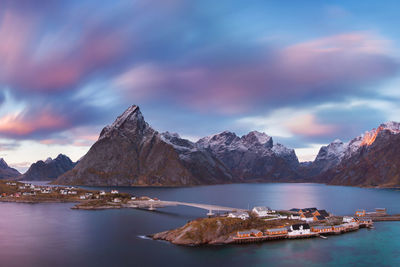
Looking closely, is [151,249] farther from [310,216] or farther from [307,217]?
[310,216]

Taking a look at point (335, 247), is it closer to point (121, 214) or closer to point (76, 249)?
point (76, 249)

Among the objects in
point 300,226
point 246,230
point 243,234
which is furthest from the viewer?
point 300,226

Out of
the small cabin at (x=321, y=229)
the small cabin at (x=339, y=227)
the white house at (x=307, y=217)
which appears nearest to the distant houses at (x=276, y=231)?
the small cabin at (x=321, y=229)

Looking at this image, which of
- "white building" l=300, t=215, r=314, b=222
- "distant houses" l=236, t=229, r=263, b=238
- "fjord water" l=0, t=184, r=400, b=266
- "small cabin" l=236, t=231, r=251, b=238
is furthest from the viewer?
"white building" l=300, t=215, r=314, b=222

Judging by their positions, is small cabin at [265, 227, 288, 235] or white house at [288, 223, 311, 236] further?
white house at [288, 223, 311, 236]

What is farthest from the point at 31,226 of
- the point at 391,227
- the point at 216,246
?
the point at 391,227

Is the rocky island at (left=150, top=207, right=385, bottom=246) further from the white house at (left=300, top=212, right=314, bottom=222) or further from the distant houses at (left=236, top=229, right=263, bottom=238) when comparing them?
the white house at (left=300, top=212, right=314, bottom=222)

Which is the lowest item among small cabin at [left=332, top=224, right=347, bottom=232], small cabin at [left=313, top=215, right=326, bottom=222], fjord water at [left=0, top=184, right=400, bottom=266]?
fjord water at [left=0, top=184, right=400, bottom=266]

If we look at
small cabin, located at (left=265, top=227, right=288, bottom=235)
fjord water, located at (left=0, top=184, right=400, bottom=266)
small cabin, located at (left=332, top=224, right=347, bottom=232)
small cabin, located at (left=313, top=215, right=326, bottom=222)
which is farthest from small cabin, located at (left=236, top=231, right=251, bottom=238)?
small cabin, located at (left=313, top=215, right=326, bottom=222)

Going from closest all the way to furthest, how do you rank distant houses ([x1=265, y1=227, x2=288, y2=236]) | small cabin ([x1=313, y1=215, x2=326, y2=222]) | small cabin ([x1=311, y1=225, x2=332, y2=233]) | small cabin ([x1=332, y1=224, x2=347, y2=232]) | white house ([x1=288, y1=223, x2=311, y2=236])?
distant houses ([x1=265, y1=227, x2=288, y2=236])
white house ([x1=288, y1=223, x2=311, y2=236])
small cabin ([x1=311, y1=225, x2=332, y2=233])
small cabin ([x1=332, y1=224, x2=347, y2=232])
small cabin ([x1=313, y1=215, x2=326, y2=222])

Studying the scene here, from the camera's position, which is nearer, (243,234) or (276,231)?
(243,234)

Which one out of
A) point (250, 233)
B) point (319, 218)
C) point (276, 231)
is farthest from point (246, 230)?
point (319, 218)

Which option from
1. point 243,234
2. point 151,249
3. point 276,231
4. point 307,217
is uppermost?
point 307,217

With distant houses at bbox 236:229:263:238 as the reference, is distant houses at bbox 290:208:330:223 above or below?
above
